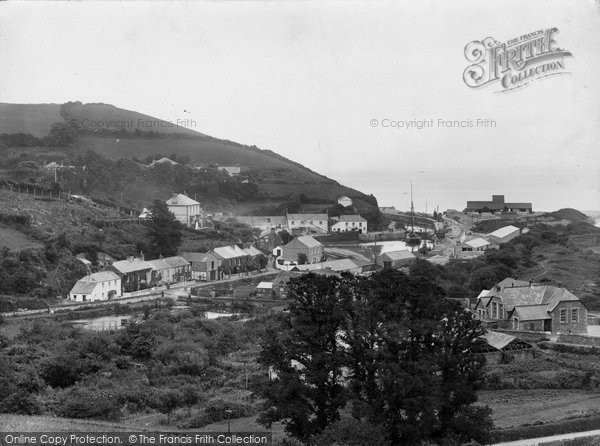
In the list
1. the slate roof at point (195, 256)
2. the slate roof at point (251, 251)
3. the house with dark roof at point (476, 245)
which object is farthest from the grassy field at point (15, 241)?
the house with dark roof at point (476, 245)

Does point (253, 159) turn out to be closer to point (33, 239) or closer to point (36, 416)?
point (33, 239)

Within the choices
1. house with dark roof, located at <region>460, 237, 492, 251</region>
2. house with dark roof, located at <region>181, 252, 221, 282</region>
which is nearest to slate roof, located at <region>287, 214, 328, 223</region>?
house with dark roof, located at <region>460, 237, 492, 251</region>

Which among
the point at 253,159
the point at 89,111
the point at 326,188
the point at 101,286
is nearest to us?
the point at 101,286

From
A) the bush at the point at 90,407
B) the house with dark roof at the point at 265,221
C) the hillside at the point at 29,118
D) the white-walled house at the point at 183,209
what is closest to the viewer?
the bush at the point at 90,407

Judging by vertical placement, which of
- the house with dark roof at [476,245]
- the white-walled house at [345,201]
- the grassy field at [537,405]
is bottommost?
the grassy field at [537,405]

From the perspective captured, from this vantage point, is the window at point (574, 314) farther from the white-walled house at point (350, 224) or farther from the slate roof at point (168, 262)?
the white-walled house at point (350, 224)

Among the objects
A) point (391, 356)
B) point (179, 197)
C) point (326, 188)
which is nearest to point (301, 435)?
point (391, 356)

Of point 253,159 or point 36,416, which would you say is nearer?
point 36,416
